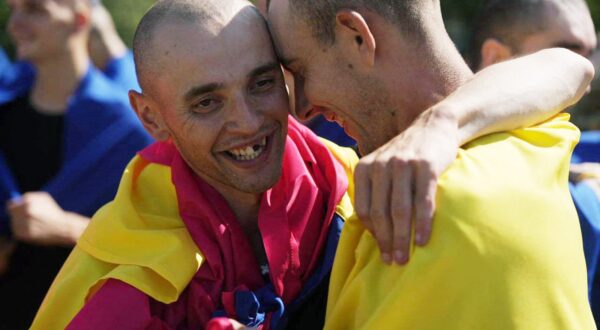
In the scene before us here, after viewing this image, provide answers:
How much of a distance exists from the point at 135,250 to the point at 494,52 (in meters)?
2.14

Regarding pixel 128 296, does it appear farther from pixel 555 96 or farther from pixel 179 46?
pixel 555 96

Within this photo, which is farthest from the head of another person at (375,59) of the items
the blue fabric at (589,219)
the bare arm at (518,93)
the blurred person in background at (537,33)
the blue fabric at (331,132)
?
the blue fabric at (331,132)

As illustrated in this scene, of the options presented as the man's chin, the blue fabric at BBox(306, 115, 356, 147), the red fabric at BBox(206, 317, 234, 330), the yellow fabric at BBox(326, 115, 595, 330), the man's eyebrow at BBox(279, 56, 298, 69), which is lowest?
the blue fabric at BBox(306, 115, 356, 147)

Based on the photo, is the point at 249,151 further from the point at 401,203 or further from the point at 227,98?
the point at 401,203

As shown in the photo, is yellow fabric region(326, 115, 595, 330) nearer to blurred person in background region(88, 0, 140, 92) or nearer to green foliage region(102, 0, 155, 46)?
blurred person in background region(88, 0, 140, 92)

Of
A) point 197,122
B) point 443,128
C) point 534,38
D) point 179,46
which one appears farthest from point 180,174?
point 534,38

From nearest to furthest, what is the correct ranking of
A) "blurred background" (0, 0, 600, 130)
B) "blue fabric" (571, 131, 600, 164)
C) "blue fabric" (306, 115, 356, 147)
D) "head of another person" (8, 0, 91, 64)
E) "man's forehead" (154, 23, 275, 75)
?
"man's forehead" (154, 23, 275, 75)
"blue fabric" (571, 131, 600, 164)
"blue fabric" (306, 115, 356, 147)
"head of another person" (8, 0, 91, 64)
"blurred background" (0, 0, 600, 130)

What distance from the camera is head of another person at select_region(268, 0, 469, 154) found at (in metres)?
2.48

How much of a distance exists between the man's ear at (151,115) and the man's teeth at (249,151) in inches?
9.7

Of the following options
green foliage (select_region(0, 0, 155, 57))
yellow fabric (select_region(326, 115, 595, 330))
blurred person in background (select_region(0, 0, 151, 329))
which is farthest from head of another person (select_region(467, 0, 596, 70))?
green foliage (select_region(0, 0, 155, 57))

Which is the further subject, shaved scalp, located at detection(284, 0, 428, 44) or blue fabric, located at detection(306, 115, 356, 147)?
blue fabric, located at detection(306, 115, 356, 147)

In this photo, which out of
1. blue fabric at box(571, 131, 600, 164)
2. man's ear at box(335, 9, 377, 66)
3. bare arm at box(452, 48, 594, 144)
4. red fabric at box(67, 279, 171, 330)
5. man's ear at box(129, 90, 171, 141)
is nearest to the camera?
bare arm at box(452, 48, 594, 144)

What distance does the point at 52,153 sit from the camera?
4641 mm

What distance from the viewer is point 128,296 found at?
8.83ft
